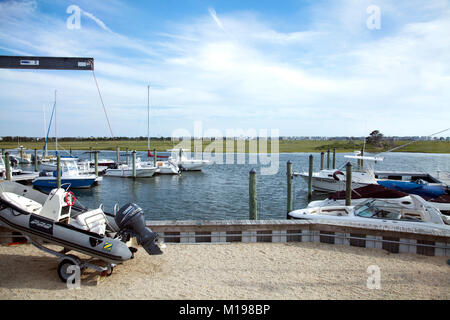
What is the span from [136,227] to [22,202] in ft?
7.41

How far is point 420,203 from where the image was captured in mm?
8727

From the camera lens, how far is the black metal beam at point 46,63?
7332 mm

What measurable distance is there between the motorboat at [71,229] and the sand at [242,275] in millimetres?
371

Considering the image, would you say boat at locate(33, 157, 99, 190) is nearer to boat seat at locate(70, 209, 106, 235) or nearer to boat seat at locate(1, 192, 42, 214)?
boat seat at locate(1, 192, 42, 214)

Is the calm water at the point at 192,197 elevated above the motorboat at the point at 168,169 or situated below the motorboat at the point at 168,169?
below

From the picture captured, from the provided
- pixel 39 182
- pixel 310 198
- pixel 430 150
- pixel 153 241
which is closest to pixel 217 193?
pixel 310 198

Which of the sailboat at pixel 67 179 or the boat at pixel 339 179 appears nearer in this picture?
the boat at pixel 339 179

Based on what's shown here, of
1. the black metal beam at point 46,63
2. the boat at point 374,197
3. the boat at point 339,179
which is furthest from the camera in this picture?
the boat at point 339,179

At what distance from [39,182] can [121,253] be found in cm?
2531

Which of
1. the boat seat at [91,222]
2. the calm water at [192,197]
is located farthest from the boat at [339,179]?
the boat seat at [91,222]

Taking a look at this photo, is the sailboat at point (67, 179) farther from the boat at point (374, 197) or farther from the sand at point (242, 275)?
the sand at point (242, 275)

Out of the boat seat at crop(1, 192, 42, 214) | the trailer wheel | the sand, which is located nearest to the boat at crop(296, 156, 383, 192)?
the sand

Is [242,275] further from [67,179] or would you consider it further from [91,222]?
[67,179]
